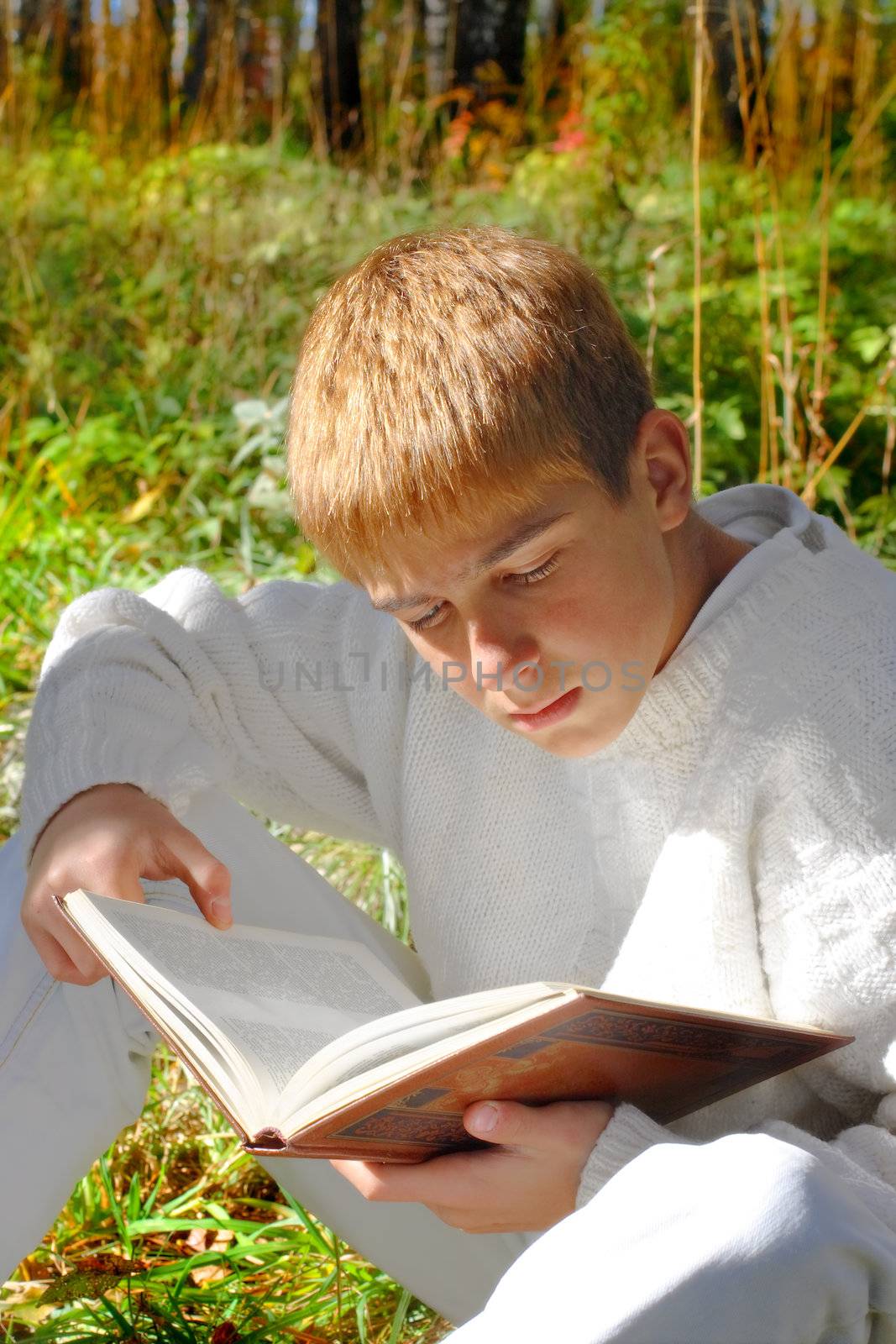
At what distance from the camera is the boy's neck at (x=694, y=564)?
1.36 m

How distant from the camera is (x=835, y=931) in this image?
3.89ft

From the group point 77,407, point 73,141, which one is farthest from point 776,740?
point 73,141

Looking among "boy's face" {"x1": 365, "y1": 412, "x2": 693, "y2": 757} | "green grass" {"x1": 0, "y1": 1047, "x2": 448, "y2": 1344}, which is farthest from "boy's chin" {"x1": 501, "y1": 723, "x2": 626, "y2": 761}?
"green grass" {"x1": 0, "y1": 1047, "x2": 448, "y2": 1344}

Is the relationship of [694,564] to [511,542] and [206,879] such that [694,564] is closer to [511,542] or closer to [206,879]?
[511,542]

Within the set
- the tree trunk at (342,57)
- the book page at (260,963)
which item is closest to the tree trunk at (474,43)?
the tree trunk at (342,57)

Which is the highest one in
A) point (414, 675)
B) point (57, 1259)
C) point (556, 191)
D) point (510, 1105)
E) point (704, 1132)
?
point (556, 191)

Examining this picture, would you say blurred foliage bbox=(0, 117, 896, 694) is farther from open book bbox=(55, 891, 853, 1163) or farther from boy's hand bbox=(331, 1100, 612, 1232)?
boy's hand bbox=(331, 1100, 612, 1232)

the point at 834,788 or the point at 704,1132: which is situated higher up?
the point at 834,788

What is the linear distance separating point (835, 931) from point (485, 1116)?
351mm

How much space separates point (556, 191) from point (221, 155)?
4.42ft

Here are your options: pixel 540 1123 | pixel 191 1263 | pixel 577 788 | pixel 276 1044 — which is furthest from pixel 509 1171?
pixel 191 1263

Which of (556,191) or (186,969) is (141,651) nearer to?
(186,969)

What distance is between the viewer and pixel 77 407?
4102mm

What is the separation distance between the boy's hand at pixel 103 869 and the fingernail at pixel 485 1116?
1.26ft
